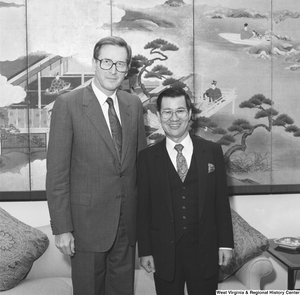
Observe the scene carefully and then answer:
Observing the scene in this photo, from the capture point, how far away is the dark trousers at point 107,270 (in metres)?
1.94

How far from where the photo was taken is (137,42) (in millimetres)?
3145

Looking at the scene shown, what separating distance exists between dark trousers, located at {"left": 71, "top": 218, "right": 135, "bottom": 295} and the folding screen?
1271 millimetres

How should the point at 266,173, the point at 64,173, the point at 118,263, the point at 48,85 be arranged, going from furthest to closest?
1. the point at 266,173
2. the point at 48,85
3. the point at 118,263
4. the point at 64,173

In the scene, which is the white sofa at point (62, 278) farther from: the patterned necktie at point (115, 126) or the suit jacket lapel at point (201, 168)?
the patterned necktie at point (115, 126)

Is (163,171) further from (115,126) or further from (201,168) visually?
(115,126)

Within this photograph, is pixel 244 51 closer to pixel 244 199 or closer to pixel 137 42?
pixel 137 42

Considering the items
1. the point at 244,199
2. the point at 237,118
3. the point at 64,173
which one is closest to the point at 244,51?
the point at 237,118

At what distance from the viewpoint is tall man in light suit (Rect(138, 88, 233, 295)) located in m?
1.96

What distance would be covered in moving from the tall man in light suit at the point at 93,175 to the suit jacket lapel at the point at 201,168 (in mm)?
330

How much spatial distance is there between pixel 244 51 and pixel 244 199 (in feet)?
3.85

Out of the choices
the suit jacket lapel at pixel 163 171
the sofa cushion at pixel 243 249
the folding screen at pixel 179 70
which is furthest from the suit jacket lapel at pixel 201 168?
the folding screen at pixel 179 70

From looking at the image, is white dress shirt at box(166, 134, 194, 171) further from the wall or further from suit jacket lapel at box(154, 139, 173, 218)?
the wall

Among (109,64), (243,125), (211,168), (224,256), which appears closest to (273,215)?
(243,125)

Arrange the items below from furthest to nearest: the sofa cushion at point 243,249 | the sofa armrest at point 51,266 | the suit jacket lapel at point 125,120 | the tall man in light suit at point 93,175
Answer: the sofa armrest at point 51,266 → the sofa cushion at point 243,249 → the suit jacket lapel at point 125,120 → the tall man in light suit at point 93,175
